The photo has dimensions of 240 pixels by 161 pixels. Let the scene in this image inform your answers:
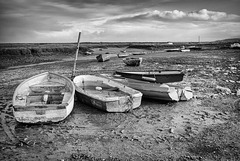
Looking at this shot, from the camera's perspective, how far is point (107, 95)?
345 inches

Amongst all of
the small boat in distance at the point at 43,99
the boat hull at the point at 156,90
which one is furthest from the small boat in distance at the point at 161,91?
the small boat in distance at the point at 43,99

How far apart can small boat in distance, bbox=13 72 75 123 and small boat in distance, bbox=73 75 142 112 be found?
0.70 metres

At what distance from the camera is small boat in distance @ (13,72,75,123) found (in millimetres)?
6273

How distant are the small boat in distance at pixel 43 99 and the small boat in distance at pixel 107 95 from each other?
70cm

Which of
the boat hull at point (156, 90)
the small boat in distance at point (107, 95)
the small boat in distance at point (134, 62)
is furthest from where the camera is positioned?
the small boat in distance at point (134, 62)

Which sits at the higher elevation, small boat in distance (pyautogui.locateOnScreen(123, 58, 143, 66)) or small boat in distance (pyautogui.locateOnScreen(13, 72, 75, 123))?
small boat in distance (pyautogui.locateOnScreen(123, 58, 143, 66))

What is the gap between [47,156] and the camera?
4953mm

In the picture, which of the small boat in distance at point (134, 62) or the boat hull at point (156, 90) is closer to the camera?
the boat hull at point (156, 90)

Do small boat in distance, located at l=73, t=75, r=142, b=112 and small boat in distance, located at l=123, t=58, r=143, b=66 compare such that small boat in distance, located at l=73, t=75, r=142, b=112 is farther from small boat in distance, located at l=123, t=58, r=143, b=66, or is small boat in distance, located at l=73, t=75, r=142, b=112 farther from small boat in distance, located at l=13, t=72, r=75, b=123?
small boat in distance, located at l=123, t=58, r=143, b=66

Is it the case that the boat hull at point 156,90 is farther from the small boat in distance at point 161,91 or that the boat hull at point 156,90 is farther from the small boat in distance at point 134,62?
the small boat in distance at point 134,62

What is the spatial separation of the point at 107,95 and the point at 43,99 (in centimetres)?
253

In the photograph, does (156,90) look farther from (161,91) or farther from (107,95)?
(107,95)

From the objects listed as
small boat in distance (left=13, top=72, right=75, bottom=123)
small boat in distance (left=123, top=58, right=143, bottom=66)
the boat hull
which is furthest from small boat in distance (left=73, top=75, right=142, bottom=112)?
small boat in distance (left=123, top=58, right=143, bottom=66)

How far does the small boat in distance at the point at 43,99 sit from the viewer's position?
627 centimetres
